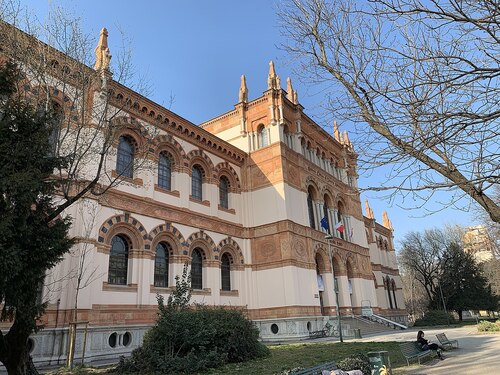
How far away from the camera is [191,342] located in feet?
37.4

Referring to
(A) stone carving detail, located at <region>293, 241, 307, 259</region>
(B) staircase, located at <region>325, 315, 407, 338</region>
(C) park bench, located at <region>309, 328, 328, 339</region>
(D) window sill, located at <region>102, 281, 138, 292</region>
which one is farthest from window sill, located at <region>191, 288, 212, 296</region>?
(B) staircase, located at <region>325, 315, 407, 338</region>

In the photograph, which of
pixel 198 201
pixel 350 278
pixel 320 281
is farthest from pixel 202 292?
pixel 350 278

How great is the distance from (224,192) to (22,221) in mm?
17943

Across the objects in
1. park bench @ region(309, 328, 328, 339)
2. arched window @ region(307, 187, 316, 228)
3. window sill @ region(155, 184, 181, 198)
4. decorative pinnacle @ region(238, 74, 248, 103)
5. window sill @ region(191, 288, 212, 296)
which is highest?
decorative pinnacle @ region(238, 74, 248, 103)

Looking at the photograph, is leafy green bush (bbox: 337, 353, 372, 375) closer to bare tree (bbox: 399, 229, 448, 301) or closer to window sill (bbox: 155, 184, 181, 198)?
window sill (bbox: 155, 184, 181, 198)

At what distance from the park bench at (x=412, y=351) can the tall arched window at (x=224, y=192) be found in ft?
47.7

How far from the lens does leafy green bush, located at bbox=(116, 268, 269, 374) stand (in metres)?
10.7

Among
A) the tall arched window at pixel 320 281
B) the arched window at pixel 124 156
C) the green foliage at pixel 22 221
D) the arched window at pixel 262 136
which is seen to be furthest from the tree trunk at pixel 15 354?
the arched window at pixel 262 136

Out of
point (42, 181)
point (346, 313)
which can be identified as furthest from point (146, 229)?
point (346, 313)

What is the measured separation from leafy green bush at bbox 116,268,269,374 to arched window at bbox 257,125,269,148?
51.9 feet

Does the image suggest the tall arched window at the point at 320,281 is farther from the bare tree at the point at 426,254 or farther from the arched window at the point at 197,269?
the bare tree at the point at 426,254

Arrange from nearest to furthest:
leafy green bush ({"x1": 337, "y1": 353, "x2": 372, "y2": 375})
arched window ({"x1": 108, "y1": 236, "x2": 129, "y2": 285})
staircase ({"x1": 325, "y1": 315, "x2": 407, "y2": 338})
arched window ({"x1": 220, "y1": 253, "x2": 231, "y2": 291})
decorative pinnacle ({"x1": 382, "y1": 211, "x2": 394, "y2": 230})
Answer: leafy green bush ({"x1": 337, "y1": 353, "x2": 372, "y2": 375}) → arched window ({"x1": 108, "y1": 236, "x2": 129, "y2": 285}) → arched window ({"x1": 220, "y1": 253, "x2": 231, "y2": 291}) → staircase ({"x1": 325, "y1": 315, "x2": 407, "y2": 338}) → decorative pinnacle ({"x1": 382, "y1": 211, "x2": 394, "y2": 230})

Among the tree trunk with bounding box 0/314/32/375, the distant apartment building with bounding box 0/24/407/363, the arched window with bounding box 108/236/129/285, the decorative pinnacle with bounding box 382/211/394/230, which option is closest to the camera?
the tree trunk with bounding box 0/314/32/375

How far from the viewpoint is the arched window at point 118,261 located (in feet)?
56.1
